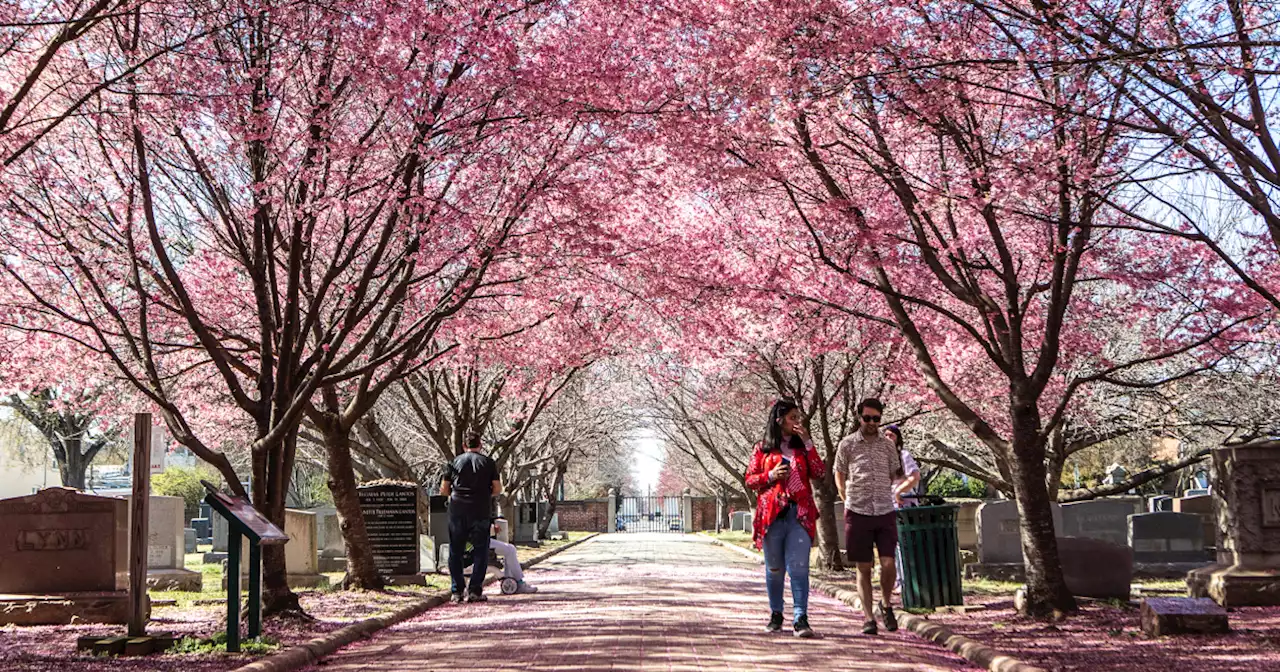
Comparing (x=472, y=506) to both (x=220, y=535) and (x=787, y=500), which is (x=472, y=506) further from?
(x=220, y=535)

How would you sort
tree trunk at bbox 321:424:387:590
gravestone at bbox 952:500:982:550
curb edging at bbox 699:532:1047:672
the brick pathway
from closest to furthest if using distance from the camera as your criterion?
1. curb edging at bbox 699:532:1047:672
2. the brick pathway
3. tree trunk at bbox 321:424:387:590
4. gravestone at bbox 952:500:982:550

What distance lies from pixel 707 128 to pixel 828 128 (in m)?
1.32

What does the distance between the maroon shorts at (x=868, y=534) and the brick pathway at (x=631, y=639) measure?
69 centimetres

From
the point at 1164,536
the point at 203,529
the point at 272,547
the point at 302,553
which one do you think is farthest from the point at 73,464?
the point at 1164,536

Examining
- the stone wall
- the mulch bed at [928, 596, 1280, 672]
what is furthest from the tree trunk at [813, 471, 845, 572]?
the stone wall

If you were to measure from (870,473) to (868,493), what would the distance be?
6.7 inches

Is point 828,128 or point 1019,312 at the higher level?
point 828,128

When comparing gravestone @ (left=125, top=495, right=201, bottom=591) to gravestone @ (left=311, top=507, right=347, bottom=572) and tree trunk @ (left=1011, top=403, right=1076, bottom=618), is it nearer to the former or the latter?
gravestone @ (left=311, top=507, right=347, bottom=572)

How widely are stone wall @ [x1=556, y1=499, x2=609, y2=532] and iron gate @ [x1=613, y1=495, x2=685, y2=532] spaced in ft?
6.42

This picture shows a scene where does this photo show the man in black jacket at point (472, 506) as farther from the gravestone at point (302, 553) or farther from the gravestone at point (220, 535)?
the gravestone at point (220, 535)

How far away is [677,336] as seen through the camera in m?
23.7

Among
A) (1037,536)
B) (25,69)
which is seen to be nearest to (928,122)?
(1037,536)

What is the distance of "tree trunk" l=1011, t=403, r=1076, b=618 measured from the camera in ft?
37.8

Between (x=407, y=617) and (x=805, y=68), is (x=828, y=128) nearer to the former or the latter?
(x=805, y=68)
